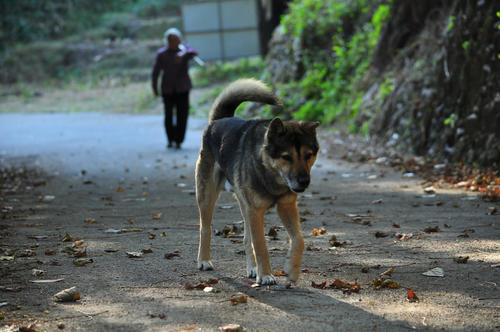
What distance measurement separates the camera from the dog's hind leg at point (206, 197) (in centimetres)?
518

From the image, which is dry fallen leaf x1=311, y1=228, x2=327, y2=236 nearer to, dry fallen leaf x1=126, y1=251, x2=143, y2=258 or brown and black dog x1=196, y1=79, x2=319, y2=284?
brown and black dog x1=196, y1=79, x2=319, y2=284

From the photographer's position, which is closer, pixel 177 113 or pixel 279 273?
pixel 279 273

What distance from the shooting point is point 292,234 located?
4586 mm

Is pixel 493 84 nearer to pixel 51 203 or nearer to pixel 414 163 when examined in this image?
pixel 414 163

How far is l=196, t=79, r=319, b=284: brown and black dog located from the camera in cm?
429

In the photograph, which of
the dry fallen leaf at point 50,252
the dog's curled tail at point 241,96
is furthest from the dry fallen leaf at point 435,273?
the dry fallen leaf at point 50,252

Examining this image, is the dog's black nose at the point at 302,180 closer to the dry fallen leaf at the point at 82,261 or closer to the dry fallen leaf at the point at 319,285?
the dry fallen leaf at the point at 319,285

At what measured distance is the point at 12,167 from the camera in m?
12.4

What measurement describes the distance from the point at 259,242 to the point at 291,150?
78 centimetres

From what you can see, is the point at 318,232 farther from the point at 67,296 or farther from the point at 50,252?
the point at 67,296

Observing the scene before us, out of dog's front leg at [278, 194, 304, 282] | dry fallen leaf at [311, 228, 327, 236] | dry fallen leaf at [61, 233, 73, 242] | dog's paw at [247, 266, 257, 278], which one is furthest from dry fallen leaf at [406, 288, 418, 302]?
dry fallen leaf at [61, 233, 73, 242]

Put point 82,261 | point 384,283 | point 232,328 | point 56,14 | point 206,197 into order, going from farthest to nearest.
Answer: point 56,14 < point 82,261 < point 206,197 < point 384,283 < point 232,328

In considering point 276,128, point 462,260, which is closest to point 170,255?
point 276,128

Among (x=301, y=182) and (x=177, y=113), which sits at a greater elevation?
(x=301, y=182)
